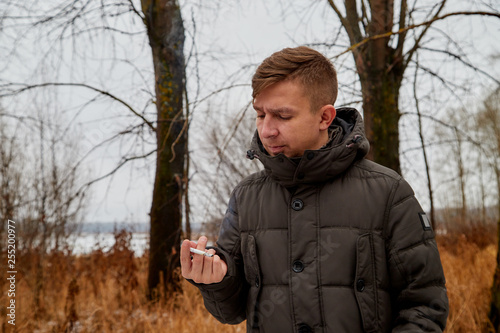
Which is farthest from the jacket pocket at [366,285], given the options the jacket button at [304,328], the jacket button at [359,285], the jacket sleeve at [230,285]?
the jacket sleeve at [230,285]

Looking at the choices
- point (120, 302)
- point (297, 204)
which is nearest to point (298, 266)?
point (297, 204)

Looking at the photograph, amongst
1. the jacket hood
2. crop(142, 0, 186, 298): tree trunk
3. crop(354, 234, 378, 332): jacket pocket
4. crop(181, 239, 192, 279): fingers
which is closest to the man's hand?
crop(181, 239, 192, 279): fingers

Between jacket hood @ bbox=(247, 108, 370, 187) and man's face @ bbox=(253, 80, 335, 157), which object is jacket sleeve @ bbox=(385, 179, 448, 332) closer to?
jacket hood @ bbox=(247, 108, 370, 187)

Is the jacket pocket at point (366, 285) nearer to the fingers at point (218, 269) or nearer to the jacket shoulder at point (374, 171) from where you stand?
the jacket shoulder at point (374, 171)

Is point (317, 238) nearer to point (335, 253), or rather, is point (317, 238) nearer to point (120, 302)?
point (335, 253)

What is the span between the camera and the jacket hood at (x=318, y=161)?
141 centimetres

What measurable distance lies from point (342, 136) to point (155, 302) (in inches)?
167

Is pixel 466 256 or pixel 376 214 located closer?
pixel 376 214

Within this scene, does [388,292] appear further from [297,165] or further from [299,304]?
[297,165]

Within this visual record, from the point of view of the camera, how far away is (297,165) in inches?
56.3

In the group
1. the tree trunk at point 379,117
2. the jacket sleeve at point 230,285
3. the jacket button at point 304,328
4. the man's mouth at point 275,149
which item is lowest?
the jacket button at point 304,328

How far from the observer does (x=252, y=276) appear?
148cm

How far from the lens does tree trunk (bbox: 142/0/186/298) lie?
5156 mm

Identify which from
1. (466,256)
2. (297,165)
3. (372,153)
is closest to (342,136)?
(297,165)
